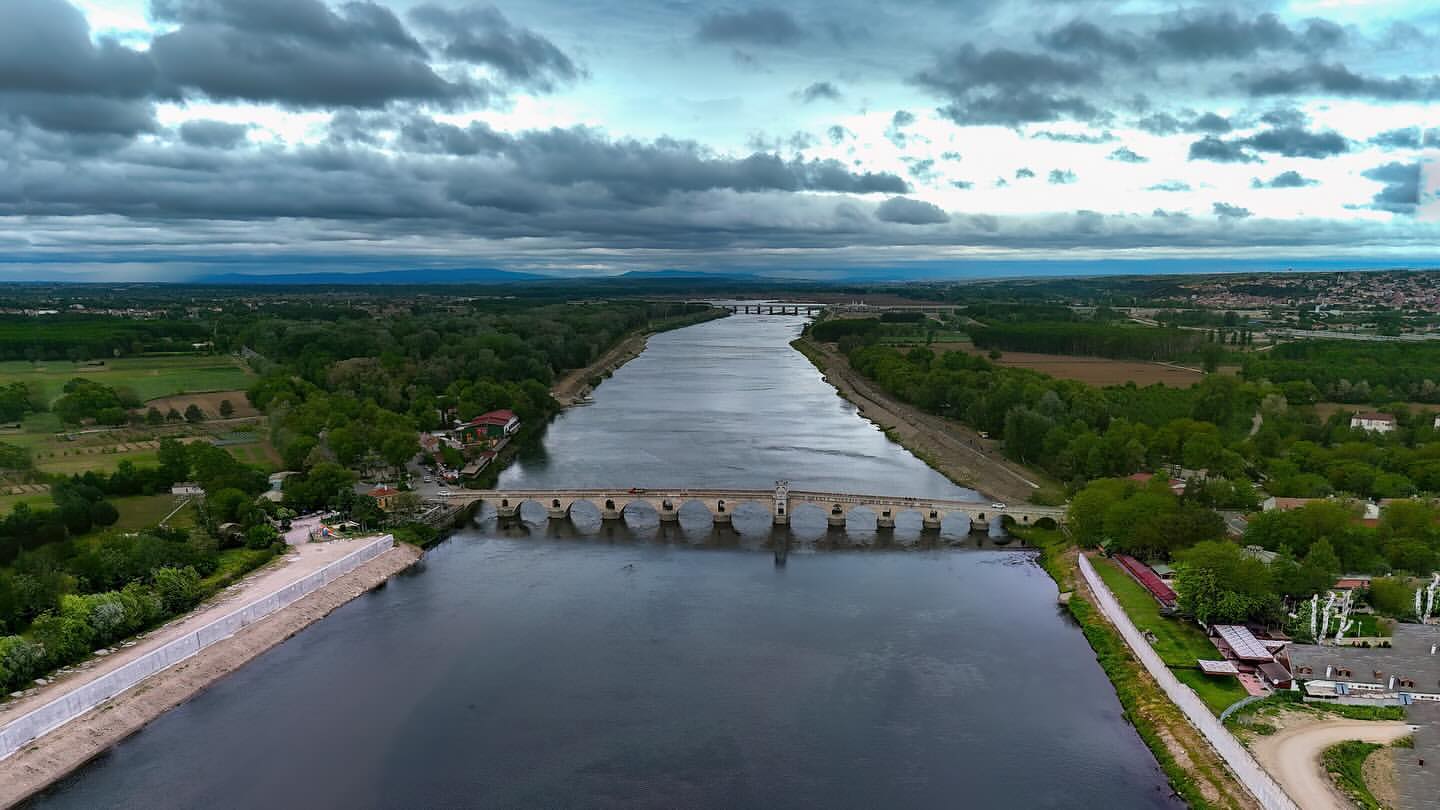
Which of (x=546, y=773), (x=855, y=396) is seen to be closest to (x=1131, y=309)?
(x=855, y=396)

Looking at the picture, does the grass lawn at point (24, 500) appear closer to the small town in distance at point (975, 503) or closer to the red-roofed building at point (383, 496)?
the small town in distance at point (975, 503)

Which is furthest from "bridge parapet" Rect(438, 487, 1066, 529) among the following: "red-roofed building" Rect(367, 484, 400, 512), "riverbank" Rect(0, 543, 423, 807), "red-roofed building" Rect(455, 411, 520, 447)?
"red-roofed building" Rect(455, 411, 520, 447)

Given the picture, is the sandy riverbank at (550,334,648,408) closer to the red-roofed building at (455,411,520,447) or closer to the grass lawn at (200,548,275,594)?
the red-roofed building at (455,411,520,447)

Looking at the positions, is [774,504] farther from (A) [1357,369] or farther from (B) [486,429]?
(A) [1357,369]

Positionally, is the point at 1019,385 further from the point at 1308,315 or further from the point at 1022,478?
the point at 1308,315

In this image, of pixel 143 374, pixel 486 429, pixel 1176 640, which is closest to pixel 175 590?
pixel 486 429

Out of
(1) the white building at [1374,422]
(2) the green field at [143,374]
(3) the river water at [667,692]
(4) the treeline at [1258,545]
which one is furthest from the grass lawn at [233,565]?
(1) the white building at [1374,422]
